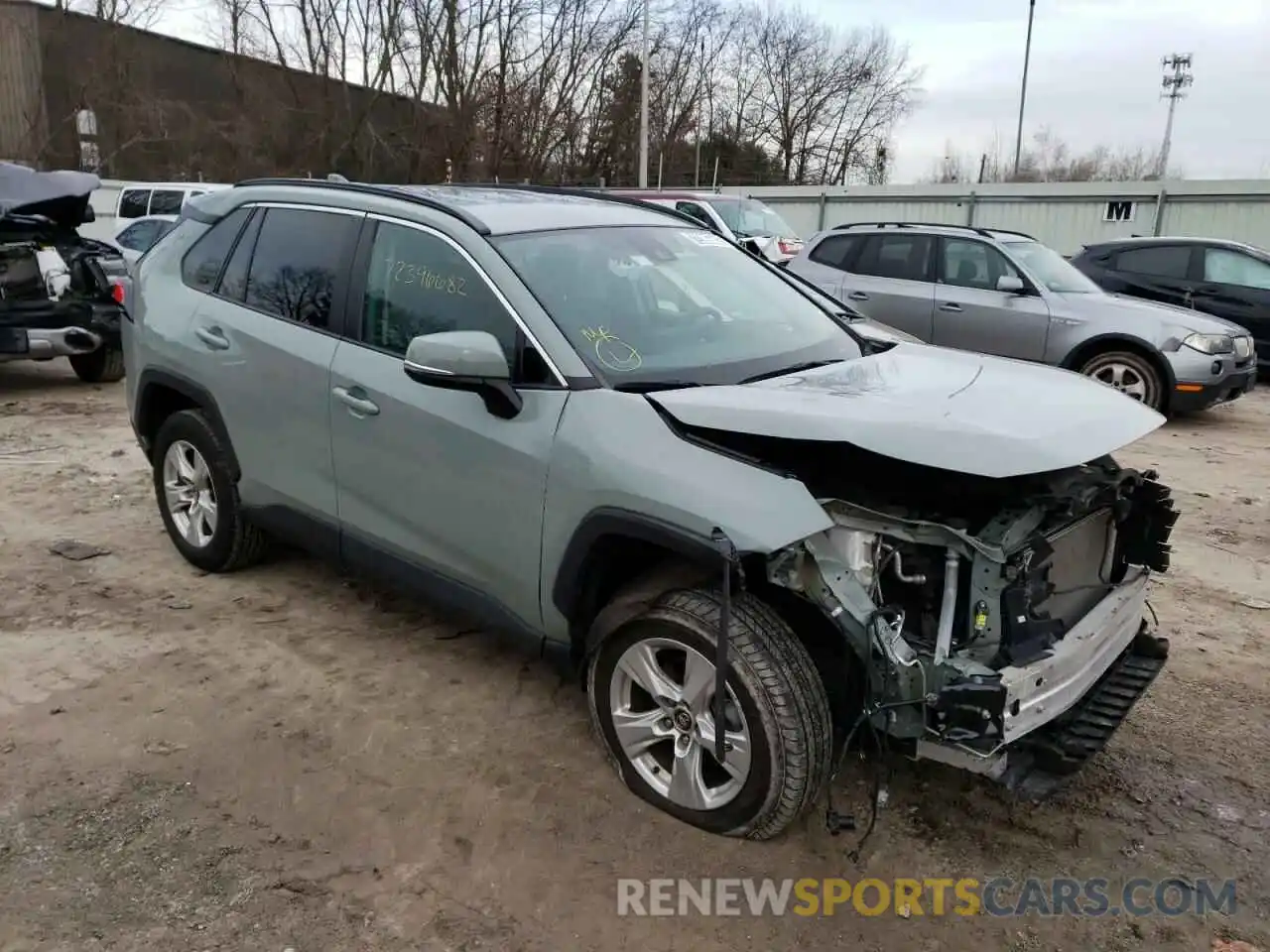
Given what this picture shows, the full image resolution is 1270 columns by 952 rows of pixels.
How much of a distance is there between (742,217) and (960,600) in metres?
13.5

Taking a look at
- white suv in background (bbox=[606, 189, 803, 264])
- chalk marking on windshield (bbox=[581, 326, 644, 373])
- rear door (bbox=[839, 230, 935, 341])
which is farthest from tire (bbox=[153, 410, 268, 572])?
white suv in background (bbox=[606, 189, 803, 264])

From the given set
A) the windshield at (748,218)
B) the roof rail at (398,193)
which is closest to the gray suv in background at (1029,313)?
the windshield at (748,218)

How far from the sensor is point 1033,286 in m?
9.23

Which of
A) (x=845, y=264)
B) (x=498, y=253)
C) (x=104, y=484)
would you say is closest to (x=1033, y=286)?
(x=845, y=264)

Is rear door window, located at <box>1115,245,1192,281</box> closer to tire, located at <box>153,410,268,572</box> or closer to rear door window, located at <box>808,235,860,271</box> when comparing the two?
rear door window, located at <box>808,235,860,271</box>

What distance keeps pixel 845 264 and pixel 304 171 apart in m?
27.4

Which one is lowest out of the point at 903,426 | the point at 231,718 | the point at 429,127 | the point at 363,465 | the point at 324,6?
the point at 231,718

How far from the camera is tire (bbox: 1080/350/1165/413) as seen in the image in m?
8.82

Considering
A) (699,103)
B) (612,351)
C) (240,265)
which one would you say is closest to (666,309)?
(612,351)

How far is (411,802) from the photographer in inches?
123

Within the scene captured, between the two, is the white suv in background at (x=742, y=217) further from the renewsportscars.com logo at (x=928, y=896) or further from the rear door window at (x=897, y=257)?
the renewsportscars.com logo at (x=928, y=896)

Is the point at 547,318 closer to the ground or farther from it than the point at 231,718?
farther from it

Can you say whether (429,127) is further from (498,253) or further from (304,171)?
(498,253)

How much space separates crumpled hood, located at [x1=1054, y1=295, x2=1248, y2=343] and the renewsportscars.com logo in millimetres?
7069
